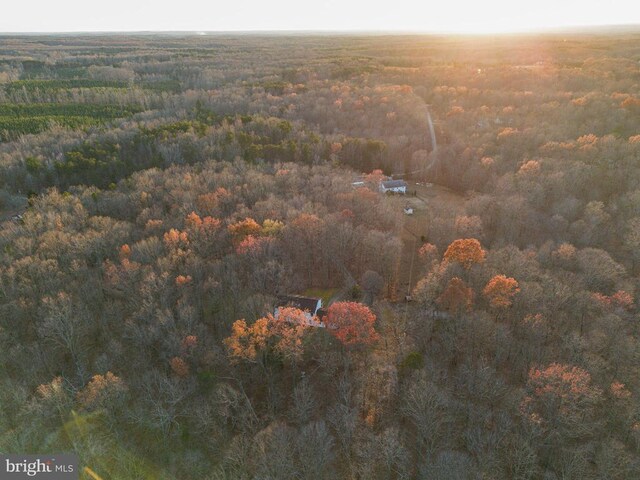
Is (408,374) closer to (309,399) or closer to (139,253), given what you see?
(309,399)

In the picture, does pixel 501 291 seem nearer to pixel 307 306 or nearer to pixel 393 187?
pixel 307 306

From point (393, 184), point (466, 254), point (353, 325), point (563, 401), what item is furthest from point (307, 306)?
point (393, 184)

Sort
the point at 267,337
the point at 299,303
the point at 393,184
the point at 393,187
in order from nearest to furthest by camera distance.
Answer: the point at 267,337
the point at 299,303
the point at 393,187
the point at 393,184

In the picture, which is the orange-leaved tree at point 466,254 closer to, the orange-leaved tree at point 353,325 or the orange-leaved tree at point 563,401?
the orange-leaved tree at point 353,325

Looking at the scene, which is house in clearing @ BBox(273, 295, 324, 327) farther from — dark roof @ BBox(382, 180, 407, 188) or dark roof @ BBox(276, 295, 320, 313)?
dark roof @ BBox(382, 180, 407, 188)

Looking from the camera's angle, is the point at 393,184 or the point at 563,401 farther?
the point at 393,184

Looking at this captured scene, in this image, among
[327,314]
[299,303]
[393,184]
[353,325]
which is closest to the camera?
[353,325]
